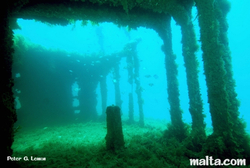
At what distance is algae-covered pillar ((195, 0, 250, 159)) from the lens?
5.60m

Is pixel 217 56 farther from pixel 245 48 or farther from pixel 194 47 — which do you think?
pixel 245 48

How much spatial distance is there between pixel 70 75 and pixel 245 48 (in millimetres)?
188569

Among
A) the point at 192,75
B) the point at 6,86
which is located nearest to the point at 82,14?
the point at 6,86

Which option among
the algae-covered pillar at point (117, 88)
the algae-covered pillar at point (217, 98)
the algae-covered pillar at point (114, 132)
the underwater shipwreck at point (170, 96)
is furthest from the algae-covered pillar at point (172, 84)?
the algae-covered pillar at point (117, 88)

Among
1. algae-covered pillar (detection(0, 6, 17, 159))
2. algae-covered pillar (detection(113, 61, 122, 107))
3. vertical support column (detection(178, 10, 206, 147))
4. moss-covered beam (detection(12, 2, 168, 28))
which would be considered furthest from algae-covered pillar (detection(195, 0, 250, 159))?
algae-covered pillar (detection(113, 61, 122, 107))

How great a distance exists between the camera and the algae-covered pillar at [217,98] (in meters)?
5.60

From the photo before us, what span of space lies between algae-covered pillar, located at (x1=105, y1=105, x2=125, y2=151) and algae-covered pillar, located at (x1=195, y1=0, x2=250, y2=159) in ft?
11.9

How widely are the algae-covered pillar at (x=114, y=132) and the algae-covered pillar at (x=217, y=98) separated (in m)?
3.64

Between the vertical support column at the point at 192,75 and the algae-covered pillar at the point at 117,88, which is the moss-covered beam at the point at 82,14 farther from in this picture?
the algae-covered pillar at the point at 117,88

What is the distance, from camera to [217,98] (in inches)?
241

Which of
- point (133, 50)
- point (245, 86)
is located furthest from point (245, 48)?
point (133, 50)

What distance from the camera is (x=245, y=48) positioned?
514 feet

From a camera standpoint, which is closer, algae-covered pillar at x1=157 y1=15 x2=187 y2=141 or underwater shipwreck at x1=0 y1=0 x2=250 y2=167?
underwater shipwreck at x1=0 y1=0 x2=250 y2=167

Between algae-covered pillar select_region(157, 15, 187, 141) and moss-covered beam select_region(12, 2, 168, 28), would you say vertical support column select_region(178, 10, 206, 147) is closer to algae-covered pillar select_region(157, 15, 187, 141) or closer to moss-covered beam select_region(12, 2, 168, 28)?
algae-covered pillar select_region(157, 15, 187, 141)
